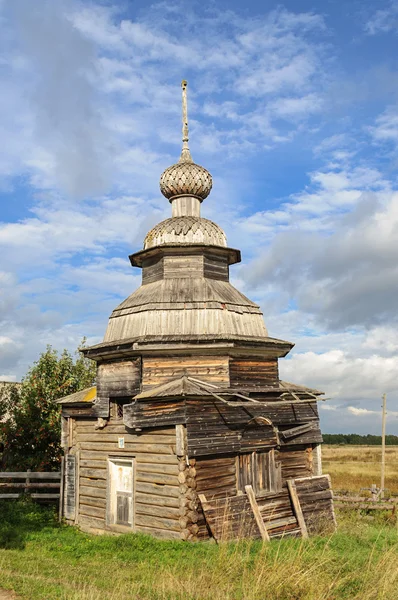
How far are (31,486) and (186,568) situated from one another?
33.9 ft

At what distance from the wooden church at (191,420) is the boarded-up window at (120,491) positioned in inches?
1.3

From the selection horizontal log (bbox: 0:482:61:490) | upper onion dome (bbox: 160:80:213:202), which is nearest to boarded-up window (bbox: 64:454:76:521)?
horizontal log (bbox: 0:482:61:490)

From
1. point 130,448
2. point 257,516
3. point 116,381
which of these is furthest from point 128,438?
point 257,516

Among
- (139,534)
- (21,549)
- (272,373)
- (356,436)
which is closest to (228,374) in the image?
(272,373)

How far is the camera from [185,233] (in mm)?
17422

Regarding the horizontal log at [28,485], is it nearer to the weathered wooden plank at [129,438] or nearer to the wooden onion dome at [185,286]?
the weathered wooden plank at [129,438]

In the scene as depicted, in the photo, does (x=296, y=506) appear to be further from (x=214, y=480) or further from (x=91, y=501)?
(x=91, y=501)

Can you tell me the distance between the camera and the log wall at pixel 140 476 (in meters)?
13.2

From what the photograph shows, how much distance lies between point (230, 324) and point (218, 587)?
319 inches

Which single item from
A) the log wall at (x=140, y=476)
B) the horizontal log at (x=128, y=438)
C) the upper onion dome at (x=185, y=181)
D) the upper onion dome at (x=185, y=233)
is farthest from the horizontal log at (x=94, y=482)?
the upper onion dome at (x=185, y=181)

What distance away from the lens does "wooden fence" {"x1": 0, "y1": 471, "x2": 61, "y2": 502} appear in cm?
1834

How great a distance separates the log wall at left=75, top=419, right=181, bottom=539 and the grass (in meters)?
0.64

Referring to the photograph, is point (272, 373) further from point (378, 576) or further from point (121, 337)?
point (378, 576)

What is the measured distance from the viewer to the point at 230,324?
15.3m
